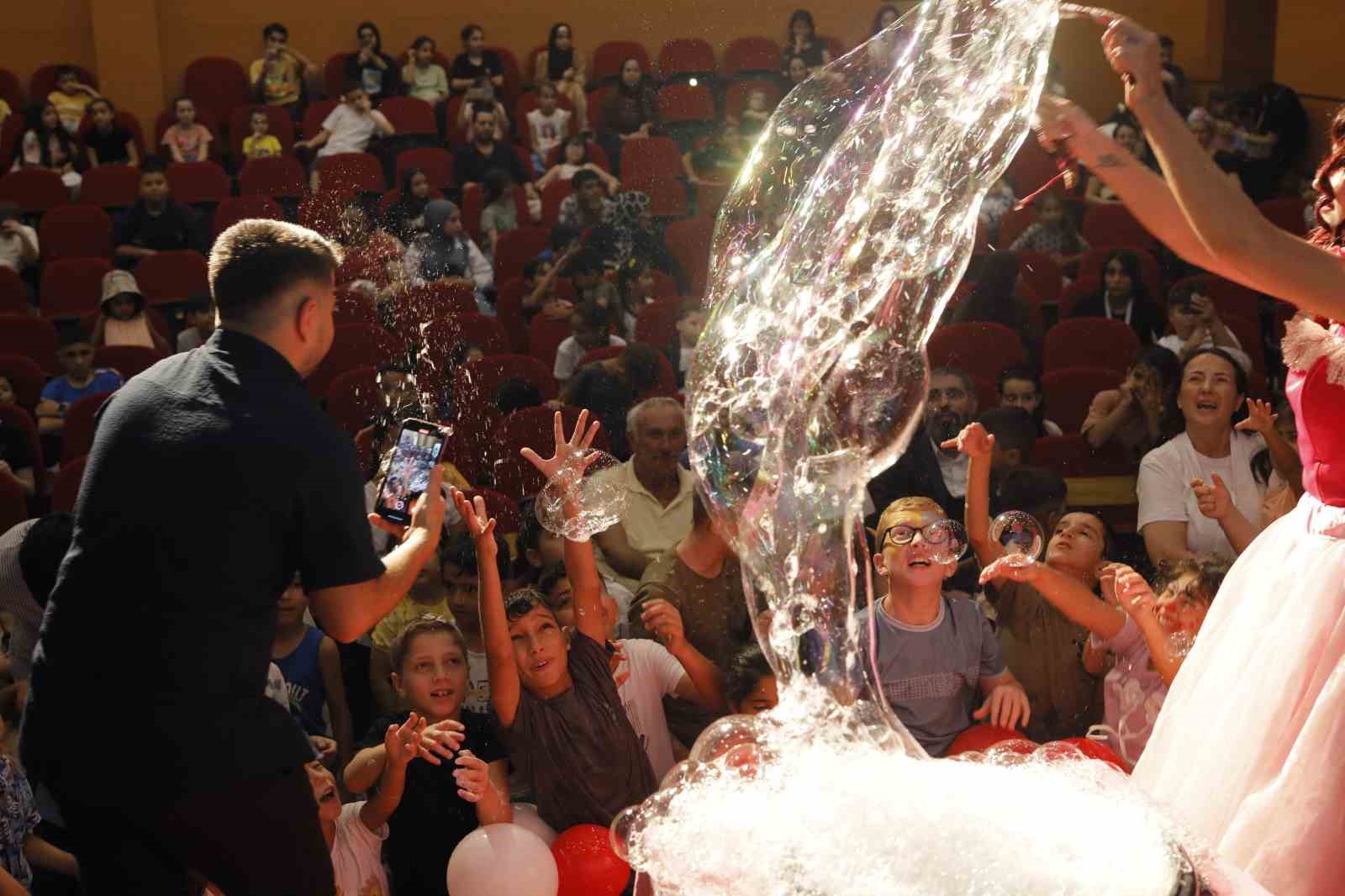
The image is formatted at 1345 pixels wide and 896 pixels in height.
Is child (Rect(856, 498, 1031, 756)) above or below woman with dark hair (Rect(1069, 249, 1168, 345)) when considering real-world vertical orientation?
below

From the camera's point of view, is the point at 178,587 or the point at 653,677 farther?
the point at 653,677

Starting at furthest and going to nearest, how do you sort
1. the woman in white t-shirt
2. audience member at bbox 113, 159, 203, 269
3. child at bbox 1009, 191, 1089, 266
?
audience member at bbox 113, 159, 203, 269 → child at bbox 1009, 191, 1089, 266 → the woman in white t-shirt

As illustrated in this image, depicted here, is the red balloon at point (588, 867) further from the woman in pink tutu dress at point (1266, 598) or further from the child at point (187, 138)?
the child at point (187, 138)

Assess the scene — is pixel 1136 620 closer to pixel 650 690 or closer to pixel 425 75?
pixel 650 690

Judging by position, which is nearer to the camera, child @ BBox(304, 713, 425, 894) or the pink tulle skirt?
the pink tulle skirt

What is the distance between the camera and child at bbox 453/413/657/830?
12.3ft

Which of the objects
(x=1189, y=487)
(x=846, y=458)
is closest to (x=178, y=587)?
(x=846, y=458)

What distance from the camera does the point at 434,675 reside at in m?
3.75

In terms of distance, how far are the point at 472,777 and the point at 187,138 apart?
815 centimetres

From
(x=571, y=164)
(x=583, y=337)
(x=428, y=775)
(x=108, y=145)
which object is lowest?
(x=428, y=775)

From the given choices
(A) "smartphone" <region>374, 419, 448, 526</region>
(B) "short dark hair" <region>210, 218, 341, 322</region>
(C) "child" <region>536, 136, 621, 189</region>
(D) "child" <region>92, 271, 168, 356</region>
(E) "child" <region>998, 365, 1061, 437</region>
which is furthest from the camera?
(C) "child" <region>536, 136, 621, 189</region>

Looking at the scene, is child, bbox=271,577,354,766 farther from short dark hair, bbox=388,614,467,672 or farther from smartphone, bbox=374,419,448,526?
smartphone, bbox=374,419,448,526

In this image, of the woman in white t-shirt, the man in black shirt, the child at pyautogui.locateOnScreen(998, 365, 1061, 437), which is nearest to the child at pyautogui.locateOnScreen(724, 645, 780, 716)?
the woman in white t-shirt

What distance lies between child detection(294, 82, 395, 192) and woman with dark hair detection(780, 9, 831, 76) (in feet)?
9.96
